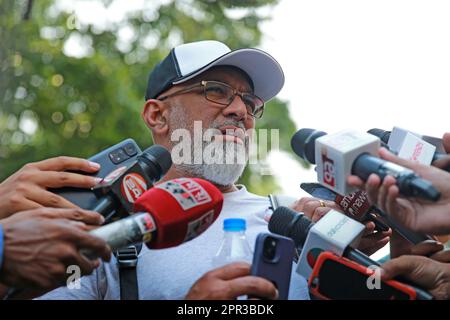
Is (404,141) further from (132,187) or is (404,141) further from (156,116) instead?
(156,116)

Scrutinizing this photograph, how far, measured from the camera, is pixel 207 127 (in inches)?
137

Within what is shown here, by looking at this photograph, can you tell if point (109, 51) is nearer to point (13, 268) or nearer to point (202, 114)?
point (202, 114)

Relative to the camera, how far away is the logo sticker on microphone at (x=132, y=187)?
7.81 feet

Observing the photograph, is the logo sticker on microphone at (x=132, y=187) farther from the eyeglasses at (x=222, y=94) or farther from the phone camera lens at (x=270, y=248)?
the eyeglasses at (x=222, y=94)

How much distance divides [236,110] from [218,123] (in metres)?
0.11

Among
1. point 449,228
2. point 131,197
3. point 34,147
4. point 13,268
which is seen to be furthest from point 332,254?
point 34,147

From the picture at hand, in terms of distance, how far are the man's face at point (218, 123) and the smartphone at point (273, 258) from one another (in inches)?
47.2

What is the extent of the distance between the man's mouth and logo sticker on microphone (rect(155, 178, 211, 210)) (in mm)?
1062

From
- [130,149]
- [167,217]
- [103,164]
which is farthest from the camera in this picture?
[130,149]

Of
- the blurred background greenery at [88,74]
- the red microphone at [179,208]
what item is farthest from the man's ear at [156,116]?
the blurred background greenery at [88,74]

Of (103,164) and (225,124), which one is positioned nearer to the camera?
(103,164)

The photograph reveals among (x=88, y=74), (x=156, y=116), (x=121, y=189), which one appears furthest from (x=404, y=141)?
(x=88, y=74)

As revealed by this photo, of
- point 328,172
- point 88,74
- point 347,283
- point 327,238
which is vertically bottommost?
point 88,74

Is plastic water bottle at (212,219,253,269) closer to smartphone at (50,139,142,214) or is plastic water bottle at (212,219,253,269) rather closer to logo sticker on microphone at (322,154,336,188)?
logo sticker on microphone at (322,154,336,188)
